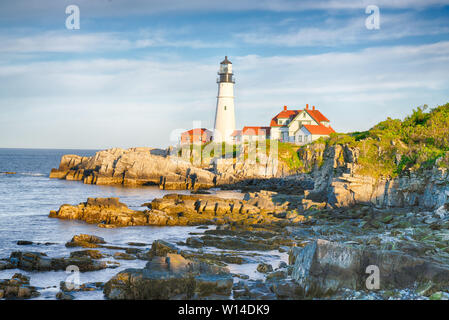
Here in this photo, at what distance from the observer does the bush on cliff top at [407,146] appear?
2332cm

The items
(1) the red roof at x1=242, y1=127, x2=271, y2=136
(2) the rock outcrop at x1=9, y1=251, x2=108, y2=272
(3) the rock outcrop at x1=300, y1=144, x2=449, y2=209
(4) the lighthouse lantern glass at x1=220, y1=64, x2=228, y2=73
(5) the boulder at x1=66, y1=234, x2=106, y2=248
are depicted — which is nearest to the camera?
(2) the rock outcrop at x1=9, y1=251, x2=108, y2=272

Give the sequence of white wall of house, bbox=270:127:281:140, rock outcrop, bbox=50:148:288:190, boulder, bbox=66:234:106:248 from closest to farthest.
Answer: boulder, bbox=66:234:106:248, rock outcrop, bbox=50:148:288:190, white wall of house, bbox=270:127:281:140

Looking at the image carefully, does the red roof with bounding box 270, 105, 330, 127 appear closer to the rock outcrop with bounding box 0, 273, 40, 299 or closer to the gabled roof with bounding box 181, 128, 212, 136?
the gabled roof with bounding box 181, 128, 212, 136

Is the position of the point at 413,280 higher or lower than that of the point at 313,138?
lower

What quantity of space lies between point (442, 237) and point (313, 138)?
4753 centimetres

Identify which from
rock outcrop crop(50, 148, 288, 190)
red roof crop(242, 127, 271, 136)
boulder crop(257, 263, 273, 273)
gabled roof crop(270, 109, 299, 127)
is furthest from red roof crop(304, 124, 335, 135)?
boulder crop(257, 263, 273, 273)

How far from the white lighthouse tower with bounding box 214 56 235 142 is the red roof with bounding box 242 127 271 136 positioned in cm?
535

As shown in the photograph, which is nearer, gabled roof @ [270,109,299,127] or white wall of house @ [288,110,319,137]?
white wall of house @ [288,110,319,137]

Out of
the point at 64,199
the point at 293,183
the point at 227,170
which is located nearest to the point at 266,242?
the point at 64,199

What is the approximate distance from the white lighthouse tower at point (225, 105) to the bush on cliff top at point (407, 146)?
36769 millimetres

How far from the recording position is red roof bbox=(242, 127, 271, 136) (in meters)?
69.9

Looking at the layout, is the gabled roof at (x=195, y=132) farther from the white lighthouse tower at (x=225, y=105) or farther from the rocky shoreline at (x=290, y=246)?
the rocky shoreline at (x=290, y=246)
